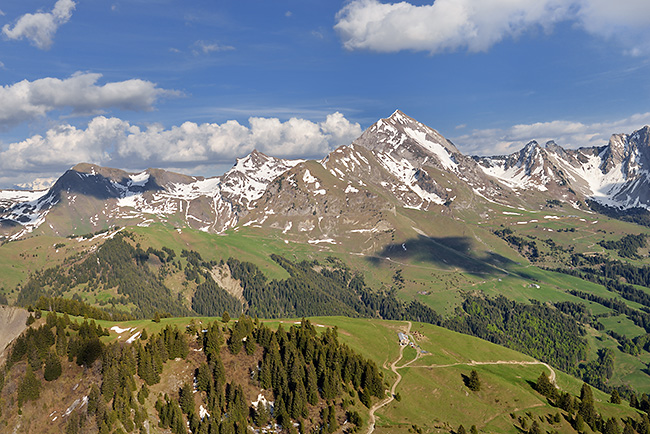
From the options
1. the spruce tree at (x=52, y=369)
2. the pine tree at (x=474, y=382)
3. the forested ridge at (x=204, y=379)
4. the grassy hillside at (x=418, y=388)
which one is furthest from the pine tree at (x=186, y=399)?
the pine tree at (x=474, y=382)

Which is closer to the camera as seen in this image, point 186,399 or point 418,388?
point 186,399

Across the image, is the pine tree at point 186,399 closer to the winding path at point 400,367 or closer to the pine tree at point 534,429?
the winding path at point 400,367

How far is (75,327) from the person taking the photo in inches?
5330

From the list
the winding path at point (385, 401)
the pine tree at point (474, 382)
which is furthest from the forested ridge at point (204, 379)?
the pine tree at point (474, 382)

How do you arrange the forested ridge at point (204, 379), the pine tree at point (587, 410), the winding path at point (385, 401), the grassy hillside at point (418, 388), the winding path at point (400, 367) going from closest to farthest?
the forested ridge at point (204, 379) → the grassy hillside at point (418, 388) → the winding path at point (385, 401) → the winding path at point (400, 367) → the pine tree at point (587, 410)

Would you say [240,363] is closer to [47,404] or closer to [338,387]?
[338,387]

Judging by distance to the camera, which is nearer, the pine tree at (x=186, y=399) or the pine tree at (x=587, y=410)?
the pine tree at (x=186, y=399)

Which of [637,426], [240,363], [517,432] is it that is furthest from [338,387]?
[637,426]

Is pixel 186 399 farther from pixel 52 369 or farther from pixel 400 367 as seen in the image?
pixel 400 367

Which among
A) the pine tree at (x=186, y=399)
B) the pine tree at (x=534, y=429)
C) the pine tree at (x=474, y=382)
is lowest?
the pine tree at (x=534, y=429)

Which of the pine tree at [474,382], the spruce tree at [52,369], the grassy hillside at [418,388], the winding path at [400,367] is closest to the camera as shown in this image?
the grassy hillside at [418,388]

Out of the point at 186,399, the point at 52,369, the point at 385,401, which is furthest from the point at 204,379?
the point at 385,401

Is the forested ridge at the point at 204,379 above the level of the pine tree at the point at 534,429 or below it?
above

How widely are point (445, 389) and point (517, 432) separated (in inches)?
932
